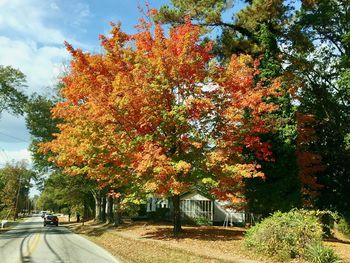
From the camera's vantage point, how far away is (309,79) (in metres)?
31.3

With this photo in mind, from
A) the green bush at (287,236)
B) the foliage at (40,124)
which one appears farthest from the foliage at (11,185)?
the green bush at (287,236)

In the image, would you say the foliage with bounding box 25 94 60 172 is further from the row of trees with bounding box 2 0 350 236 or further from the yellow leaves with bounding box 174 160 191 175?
the yellow leaves with bounding box 174 160 191 175

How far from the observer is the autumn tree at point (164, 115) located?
20.0 meters

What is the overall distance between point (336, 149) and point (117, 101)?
17.9m

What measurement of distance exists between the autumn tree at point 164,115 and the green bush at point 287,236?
3994mm

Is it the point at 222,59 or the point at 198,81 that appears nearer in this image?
the point at 198,81

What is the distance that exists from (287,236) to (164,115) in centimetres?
813

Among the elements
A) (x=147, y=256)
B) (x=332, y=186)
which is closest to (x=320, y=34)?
(x=332, y=186)

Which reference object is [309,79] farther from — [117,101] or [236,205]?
[117,101]

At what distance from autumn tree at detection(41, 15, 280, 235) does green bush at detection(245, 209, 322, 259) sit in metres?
3.99

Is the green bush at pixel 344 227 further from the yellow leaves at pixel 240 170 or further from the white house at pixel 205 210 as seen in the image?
the yellow leaves at pixel 240 170

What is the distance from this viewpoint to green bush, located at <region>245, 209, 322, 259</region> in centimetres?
1491

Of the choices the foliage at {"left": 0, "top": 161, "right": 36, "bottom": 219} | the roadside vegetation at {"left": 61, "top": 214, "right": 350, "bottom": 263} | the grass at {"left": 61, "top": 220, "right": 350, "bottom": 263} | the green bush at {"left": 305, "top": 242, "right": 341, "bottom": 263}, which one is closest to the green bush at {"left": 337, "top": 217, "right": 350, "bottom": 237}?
the grass at {"left": 61, "top": 220, "right": 350, "bottom": 263}

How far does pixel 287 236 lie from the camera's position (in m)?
15.1
